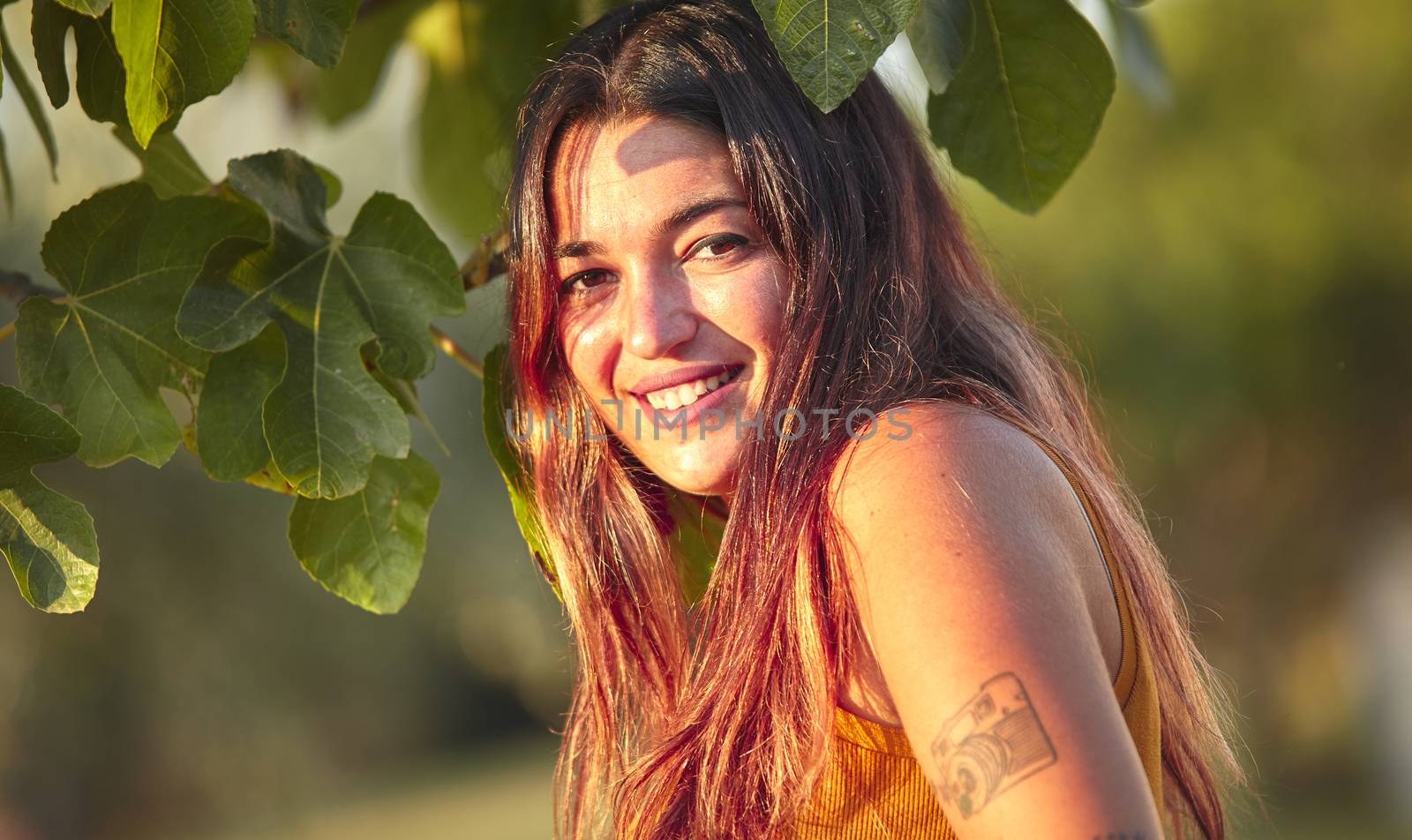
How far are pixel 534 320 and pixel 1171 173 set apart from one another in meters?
8.84

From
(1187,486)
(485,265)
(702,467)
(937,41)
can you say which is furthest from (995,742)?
(1187,486)

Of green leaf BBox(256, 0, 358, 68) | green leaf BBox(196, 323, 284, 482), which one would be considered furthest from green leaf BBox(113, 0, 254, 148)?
green leaf BBox(196, 323, 284, 482)

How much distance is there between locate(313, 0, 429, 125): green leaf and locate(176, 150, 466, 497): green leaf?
2.53 ft

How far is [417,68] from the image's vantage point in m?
2.36

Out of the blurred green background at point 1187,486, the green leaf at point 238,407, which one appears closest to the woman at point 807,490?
the green leaf at point 238,407

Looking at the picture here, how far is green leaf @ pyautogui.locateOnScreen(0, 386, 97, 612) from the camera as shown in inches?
50.3

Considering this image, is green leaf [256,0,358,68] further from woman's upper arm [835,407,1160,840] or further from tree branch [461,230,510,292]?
woman's upper arm [835,407,1160,840]

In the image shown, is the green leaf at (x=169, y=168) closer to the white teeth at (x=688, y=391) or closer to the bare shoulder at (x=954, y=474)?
the white teeth at (x=688, y=391)

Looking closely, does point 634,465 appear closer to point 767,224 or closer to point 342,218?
point 767,224

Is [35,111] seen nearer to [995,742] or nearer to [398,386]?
[398,386]

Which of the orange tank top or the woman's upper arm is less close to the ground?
the woman's upper arm

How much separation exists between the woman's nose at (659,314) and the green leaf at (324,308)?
23cm

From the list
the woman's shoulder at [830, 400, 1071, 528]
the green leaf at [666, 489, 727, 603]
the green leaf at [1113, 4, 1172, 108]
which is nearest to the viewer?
the woman's shoulder at [830, 400, 1071, 528]

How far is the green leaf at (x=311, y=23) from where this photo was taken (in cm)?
133
